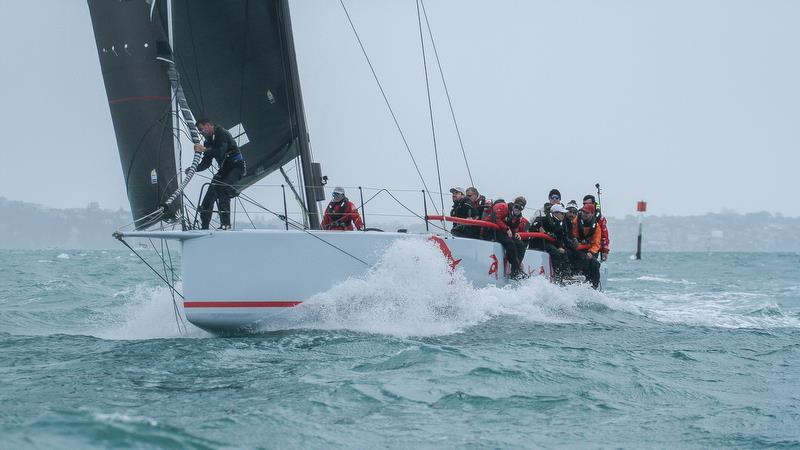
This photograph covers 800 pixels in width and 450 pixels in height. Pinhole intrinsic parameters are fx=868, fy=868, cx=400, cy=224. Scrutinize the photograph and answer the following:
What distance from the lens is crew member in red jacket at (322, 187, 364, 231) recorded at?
882 centimetres

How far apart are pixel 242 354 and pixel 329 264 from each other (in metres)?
1.47

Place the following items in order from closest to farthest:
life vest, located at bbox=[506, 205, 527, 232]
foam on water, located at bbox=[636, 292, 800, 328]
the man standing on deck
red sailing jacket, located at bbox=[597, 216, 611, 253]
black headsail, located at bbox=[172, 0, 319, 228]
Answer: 1. the man standing on deck
2. black headsail, located at bbox=[172, 0, 319, 228]
3. life vest, located at bbox=[506, 205, 527, 232]
4. foam on water, located at bbox=[636, 292, 800, 328]
5. red sailing jacket, located at bbox=[597, 216, 611, 253]

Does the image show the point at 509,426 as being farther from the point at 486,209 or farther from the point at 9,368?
the point at 486,209

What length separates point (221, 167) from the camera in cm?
763

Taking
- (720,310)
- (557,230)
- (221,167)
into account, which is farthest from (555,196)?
(221,167)

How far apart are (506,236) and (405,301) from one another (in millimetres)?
2900

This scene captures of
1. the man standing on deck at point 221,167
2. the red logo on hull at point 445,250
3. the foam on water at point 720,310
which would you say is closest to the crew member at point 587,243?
the foam on water at point 720,310

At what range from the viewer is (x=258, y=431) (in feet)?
13.0

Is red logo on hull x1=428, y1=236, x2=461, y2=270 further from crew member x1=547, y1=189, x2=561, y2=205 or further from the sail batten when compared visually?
crew member x1=547, y1=189, x2=561, y2=205

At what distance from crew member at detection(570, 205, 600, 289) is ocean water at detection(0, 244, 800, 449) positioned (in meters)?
2.25

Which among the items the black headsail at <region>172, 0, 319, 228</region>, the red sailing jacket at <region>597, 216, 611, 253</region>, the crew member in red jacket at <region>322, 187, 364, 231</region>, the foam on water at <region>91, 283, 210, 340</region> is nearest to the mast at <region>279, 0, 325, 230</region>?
the black headsail at <region>172, 0, 319, 228</region>

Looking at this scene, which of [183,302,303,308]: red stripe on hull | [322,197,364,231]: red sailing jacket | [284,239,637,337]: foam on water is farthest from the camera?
[322,197,364,231]: red sailing jacket

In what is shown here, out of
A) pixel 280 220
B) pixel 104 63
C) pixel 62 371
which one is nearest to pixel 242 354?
pixel 62 371

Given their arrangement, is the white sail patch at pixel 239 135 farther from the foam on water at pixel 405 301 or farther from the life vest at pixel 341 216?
the foam on water at pixel 405 301
